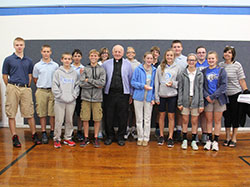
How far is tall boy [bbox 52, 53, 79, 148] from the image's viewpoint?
2830mm

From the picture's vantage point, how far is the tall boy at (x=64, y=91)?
9.29 ft

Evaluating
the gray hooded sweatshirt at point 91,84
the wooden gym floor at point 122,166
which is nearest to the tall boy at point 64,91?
the gray hooded sweatshirt at point 91,84

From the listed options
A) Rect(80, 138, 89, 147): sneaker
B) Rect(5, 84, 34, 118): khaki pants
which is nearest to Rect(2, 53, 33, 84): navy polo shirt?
Rect(5, 84, 34, 118): khaki pants

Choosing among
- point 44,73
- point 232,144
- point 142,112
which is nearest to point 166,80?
point 142,112

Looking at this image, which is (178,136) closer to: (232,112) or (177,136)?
(177,136)

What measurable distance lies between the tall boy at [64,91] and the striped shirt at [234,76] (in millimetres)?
2134

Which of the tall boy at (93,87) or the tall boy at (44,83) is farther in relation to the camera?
the tall boy at (44,83)

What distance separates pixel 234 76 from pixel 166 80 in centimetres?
94

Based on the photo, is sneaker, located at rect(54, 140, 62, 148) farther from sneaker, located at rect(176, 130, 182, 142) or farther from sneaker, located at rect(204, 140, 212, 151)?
sneaker, located at rect(204, 140, 212, 151)

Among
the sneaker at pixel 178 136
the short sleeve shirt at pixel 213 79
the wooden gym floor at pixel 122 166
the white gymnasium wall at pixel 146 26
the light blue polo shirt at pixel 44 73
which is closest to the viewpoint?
the wooden gym floor at pixel 122 166

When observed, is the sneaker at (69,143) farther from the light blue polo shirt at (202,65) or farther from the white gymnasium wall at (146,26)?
the light blue polo shirt at (202,65)

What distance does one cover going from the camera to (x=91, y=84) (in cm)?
284

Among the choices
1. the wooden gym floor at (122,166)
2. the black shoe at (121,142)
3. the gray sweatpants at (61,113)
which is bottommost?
the wooden gym floor at (122,166)

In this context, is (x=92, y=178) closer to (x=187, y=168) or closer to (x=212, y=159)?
(x=187, y=168)
